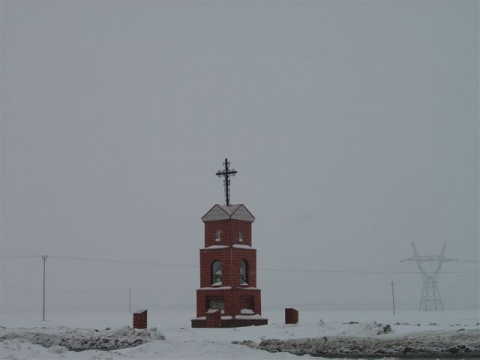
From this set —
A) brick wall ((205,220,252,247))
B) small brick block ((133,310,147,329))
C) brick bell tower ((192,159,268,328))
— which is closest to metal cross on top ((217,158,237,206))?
brick bell tower ((192,159,268,328))

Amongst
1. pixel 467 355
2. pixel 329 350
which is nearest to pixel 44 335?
pixel 329 350

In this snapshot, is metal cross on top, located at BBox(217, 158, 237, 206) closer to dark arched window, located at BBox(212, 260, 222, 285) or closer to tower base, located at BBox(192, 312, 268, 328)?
dark arched window, located at BBox(212, 260, 222, 285)

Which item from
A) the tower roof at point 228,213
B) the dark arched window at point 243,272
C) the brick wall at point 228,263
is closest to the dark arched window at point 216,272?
the brick wall at point 228,263

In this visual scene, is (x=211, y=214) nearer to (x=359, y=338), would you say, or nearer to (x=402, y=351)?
(x=359, y=338)

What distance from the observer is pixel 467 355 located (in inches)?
912

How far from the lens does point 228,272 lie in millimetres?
41125

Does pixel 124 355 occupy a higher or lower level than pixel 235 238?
lower

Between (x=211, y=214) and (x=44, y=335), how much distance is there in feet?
48.7

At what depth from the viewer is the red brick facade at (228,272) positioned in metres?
40.8

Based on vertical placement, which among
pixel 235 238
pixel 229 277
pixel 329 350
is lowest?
pixel 329 350

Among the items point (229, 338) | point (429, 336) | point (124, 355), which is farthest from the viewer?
point (229, 338)

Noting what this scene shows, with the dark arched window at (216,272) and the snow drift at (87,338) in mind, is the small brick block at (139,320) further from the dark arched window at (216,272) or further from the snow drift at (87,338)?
the dark arched window at (216,272)

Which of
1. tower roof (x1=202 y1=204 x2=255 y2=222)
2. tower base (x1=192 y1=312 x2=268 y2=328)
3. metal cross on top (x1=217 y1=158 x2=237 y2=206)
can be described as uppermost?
metal cross on top (x1=217 y1=158 x2=237 y2=206)

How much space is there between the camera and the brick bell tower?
133 feet
